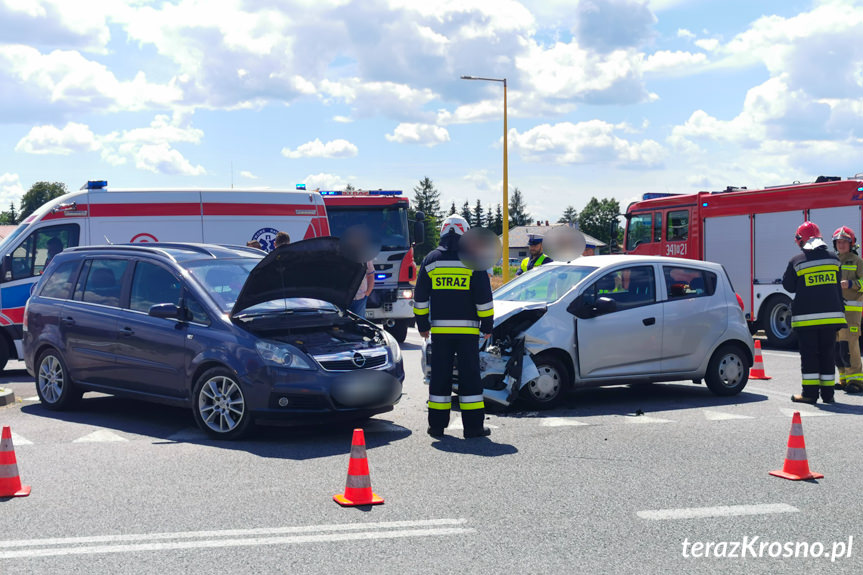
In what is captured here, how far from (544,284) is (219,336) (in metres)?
3.86

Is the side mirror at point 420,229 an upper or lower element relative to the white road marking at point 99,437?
upper

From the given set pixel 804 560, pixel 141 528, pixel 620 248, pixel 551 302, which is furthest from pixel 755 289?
pixel 141 528

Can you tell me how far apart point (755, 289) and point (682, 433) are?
1059 centimetres

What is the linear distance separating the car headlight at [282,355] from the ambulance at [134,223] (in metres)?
6.64

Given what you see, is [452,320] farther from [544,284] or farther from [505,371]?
[544,284]

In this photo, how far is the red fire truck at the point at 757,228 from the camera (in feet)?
53.9

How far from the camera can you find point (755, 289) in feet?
58.6

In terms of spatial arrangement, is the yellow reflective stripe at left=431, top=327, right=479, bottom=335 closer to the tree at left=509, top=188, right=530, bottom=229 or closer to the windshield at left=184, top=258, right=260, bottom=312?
the windshield at left=184, top=258, right=260, bottom=312

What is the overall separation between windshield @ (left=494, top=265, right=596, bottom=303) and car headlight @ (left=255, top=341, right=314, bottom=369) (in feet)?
10.3

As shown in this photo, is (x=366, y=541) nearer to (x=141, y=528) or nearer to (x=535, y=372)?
(x=141, y=528)

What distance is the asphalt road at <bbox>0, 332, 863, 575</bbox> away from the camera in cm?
472

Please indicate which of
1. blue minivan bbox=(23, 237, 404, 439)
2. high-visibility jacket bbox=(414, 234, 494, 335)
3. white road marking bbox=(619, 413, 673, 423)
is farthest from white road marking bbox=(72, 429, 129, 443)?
white road marking bbox=(619, 413, 673, 423)

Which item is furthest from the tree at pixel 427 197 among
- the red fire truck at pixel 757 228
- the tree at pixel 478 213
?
the red fire truck at pixel 757 228

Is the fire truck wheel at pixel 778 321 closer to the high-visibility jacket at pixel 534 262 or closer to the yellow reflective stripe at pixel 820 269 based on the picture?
the high-visibility jacket at pixel 534 262
